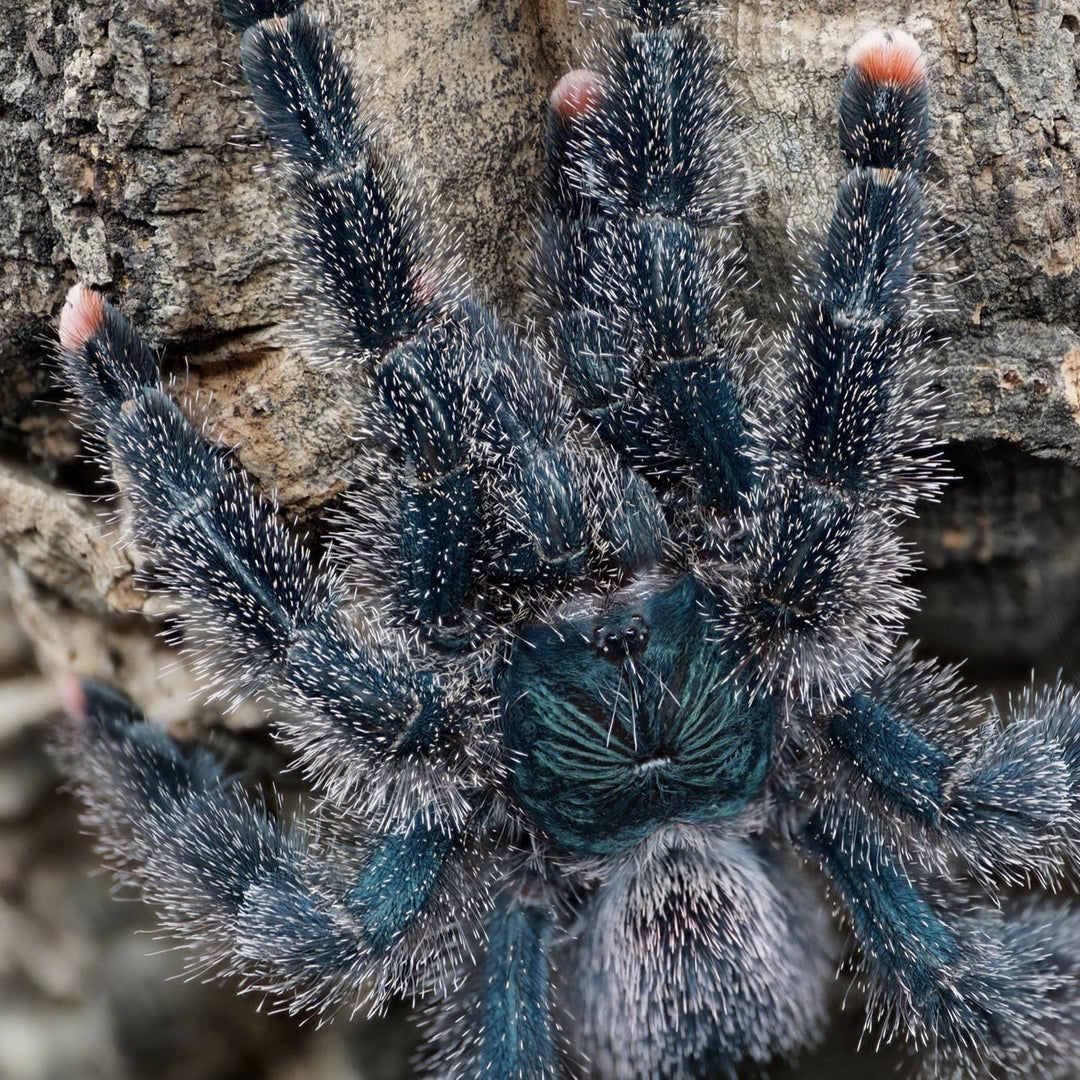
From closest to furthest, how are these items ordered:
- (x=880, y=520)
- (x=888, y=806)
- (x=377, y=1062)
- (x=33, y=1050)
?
(x=880, y=520)
(x=888, y=806)
(x=33, y=1050)
(x=377, y=1062)

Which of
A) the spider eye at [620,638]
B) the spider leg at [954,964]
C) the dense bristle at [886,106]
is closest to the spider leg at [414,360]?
the spider eye at [620,638]

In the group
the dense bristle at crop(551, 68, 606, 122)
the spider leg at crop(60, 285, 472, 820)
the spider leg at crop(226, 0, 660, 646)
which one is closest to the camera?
the spider leg at crop(226, 0, 660, 646)

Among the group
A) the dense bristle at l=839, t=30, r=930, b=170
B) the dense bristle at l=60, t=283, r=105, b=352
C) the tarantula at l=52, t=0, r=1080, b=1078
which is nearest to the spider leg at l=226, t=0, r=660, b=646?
the tarantula at l=52, t=0, r=1080, b=1078

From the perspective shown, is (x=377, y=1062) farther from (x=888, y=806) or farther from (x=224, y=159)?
(x=224, y=159)

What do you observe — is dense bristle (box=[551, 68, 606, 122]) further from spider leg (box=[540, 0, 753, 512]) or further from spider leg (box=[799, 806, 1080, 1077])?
spider leg (box=[799, 806, 1080, 1077])

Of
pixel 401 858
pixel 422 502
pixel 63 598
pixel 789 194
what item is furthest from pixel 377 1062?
pixel 789 194

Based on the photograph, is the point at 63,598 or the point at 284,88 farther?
the point at 63,598

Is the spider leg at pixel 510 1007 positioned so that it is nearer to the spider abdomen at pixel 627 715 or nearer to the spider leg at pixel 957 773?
the spider abdomen at pixel 627 715
